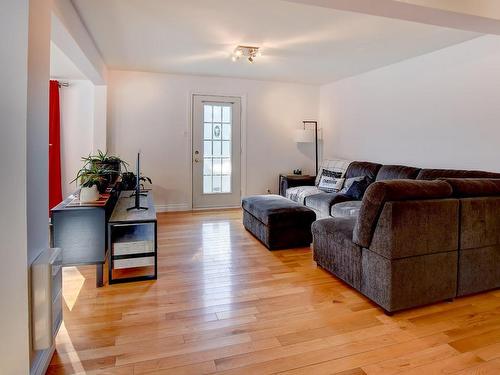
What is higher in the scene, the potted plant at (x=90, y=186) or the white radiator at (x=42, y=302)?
the potted plant at (x=90, y=186)

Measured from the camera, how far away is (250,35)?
3.46m

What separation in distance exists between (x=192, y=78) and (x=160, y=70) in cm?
56

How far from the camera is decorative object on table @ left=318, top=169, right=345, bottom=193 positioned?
482 cm

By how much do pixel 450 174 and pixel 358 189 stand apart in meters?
1.10

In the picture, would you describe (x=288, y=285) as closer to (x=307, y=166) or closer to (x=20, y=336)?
(x=20, y=336)

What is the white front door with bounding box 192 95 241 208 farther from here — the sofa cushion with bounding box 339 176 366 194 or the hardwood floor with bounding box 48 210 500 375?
the hardwood floor with bounding box 48 210 500 375

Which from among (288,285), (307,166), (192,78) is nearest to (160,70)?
(192,78)

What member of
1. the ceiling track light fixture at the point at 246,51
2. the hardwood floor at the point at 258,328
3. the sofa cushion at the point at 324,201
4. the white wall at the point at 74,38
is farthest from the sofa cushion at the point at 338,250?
the white wall at the point at 74,38

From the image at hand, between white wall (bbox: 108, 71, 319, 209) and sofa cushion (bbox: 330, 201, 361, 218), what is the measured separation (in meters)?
2.22

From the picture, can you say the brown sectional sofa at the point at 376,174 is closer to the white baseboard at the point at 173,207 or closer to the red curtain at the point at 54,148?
the white baseboard at the point at 173,207

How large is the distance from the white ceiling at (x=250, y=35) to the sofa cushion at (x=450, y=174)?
1378mm

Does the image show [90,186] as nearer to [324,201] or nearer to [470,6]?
[324,201]

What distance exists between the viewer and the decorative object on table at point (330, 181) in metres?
4.82

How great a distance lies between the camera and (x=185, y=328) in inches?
80.4
